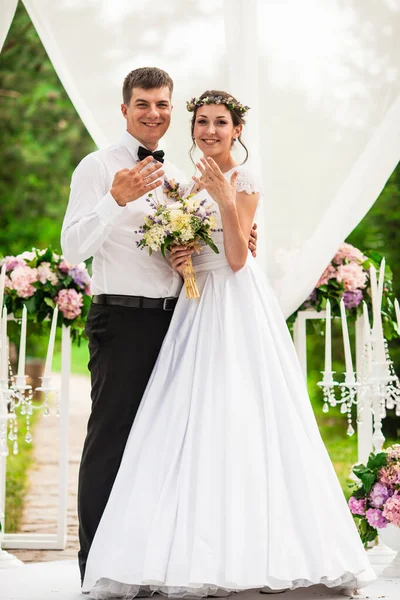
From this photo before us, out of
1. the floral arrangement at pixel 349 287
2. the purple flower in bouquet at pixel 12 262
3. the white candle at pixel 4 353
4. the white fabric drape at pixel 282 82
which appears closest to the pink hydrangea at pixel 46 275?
the purple flower in bouquet at pixel 12 262

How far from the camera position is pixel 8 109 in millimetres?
7863

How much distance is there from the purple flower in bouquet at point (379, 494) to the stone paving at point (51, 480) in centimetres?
149

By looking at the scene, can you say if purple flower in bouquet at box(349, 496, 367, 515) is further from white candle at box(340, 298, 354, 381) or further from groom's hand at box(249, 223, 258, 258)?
groom's hand at box(249, 223, 258, 258)

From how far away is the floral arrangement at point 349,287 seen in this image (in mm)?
4039

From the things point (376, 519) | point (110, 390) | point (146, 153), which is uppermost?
point (146, 153)

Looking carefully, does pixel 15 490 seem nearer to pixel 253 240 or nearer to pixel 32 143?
pixel 32 143

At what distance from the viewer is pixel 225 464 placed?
279 cm

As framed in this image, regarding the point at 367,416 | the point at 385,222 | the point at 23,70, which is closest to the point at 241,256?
the point at 367,416

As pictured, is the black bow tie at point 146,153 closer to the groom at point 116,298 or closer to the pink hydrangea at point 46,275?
the groom at point 116,298

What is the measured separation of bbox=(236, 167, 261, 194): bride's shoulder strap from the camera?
10.3 ft

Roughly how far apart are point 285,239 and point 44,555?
6.18ft

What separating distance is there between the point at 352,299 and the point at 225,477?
1.58 metres

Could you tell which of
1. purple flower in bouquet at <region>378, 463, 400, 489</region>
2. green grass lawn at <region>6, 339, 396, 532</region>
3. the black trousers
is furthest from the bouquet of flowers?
green grass lawn at <region>6, 339, 396, 532</region>

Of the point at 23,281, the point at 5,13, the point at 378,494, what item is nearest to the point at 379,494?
the point at 378,494
